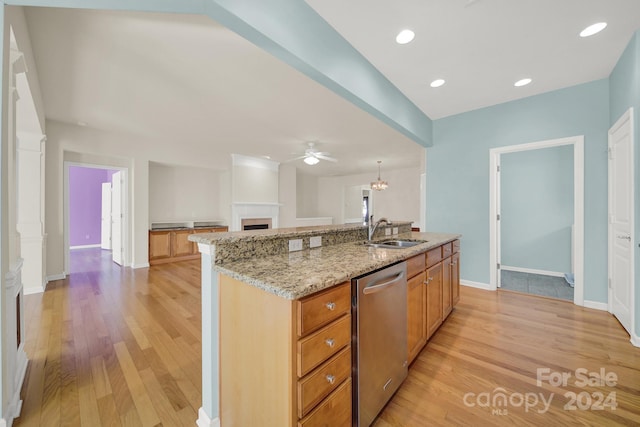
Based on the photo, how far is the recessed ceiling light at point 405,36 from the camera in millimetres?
2180

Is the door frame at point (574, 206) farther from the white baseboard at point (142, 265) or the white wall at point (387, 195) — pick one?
the white baseboard at point (142, 265)

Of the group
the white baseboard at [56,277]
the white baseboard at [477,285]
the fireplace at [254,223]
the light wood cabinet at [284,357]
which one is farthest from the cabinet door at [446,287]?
the white baseboard at [56,277]

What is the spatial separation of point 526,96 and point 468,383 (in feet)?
12.0

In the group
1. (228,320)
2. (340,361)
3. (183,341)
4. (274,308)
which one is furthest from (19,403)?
(340,361)

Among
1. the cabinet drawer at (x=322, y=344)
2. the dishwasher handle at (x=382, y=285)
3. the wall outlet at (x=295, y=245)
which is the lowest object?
the cabinet drawer at (x=322, y=344)

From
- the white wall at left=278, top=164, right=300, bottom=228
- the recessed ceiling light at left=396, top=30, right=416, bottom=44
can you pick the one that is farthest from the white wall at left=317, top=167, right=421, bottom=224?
the recessed ceiling light at left=396, top=30, right=416, bottom=44

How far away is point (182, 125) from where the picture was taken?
422 centimetres

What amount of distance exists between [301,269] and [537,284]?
451 centimetres

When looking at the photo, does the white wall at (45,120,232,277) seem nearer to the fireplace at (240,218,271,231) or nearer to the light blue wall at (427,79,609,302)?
the fireplace at (240,218,271,231)

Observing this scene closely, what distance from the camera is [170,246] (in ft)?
18.1

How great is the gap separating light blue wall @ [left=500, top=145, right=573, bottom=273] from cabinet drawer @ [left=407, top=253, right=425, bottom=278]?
13.2 ft

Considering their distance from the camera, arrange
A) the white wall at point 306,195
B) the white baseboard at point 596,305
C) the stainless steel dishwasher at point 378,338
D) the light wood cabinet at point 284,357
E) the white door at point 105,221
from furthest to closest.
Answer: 1. the white wall at point 306,195
2. the white door at point 105,221
3. the white baseboard at point 596,305
4. the stainless steel dishwasher at point 378,338
5. the light wood cabinet at point 284,357

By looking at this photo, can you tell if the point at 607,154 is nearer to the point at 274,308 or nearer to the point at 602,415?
the point at 602,415

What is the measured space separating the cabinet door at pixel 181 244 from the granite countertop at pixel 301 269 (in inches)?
Answer: 192
